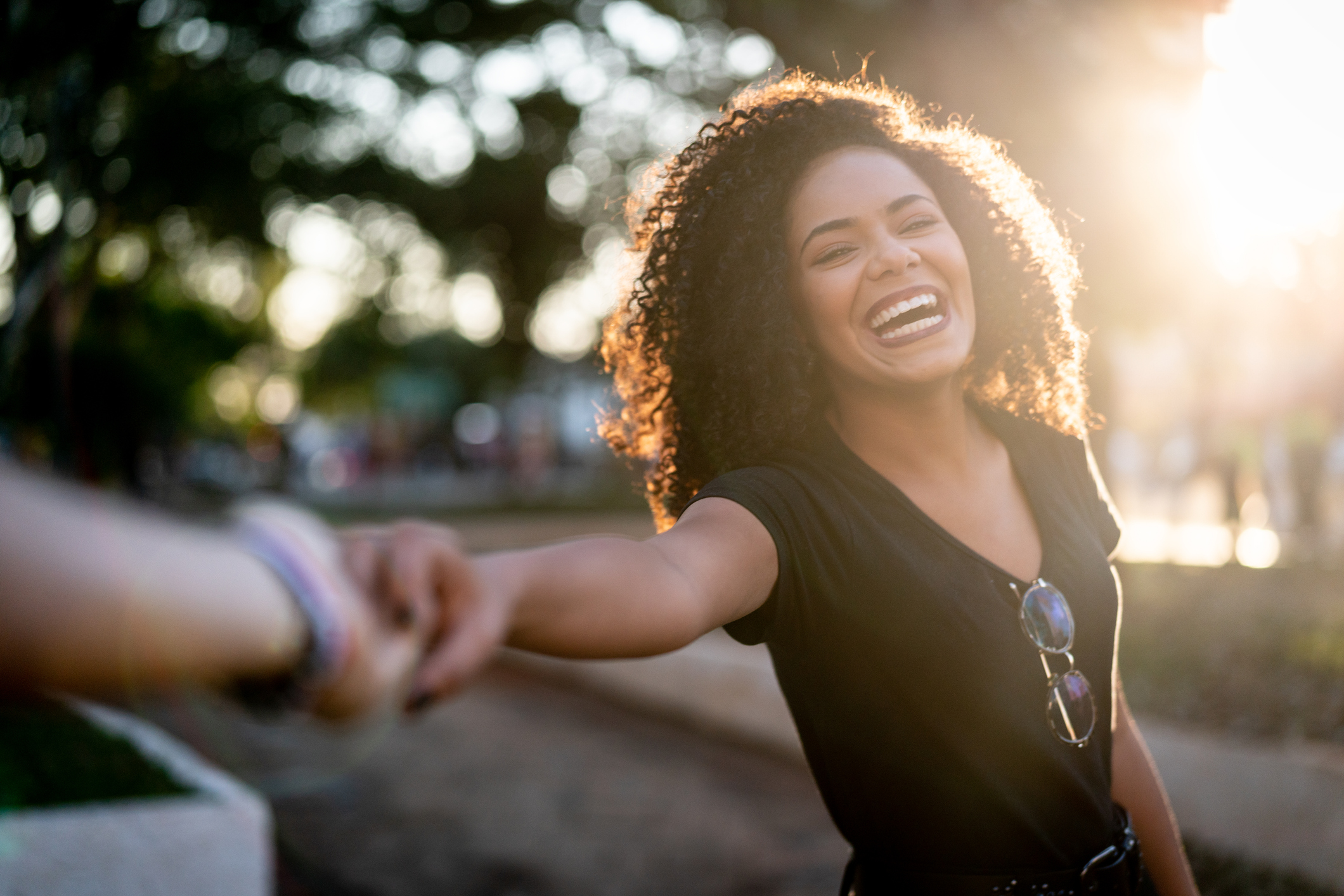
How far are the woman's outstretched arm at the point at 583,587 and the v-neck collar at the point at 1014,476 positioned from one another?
0.31m

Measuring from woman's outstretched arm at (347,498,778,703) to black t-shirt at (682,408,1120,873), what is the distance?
10 cm

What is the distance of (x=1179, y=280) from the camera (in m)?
7.80

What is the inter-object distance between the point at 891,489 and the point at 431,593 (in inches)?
40.5

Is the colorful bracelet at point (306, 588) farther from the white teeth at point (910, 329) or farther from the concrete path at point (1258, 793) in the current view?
the concrete path at point (1258, 793)

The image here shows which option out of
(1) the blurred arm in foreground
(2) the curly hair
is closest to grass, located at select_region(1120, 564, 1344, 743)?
(2) the curly hair

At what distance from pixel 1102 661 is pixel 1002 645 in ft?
0.98

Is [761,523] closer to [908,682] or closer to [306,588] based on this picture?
[908,682]

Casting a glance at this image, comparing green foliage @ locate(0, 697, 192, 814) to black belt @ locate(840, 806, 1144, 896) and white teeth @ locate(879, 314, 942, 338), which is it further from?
white teeth @ locate(879, 314, 942, 338)

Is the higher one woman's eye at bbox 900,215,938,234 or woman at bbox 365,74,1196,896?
woman's eye at bbox 900,215,938,234

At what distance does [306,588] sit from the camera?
0.68m

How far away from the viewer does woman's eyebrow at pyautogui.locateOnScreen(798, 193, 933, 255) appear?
69.7 inches

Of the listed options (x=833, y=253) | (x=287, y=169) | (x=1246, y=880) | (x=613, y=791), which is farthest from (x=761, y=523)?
(x=287, y=169)

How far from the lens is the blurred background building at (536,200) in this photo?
24.7 ft

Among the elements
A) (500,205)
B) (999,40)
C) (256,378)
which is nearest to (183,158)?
(500,205)
